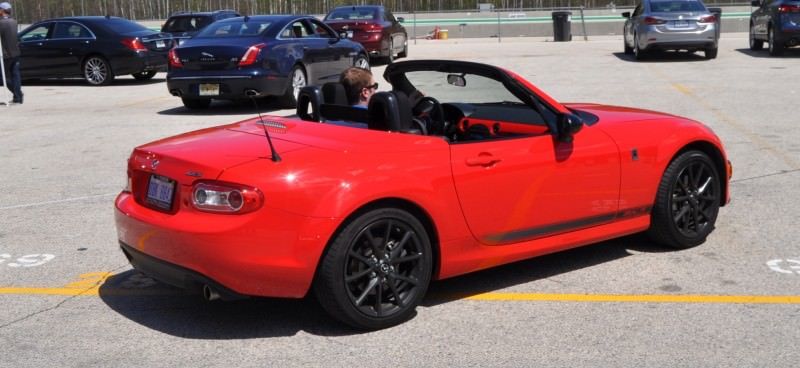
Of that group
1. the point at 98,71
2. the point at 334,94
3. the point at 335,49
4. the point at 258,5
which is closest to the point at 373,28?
the point at 98,71

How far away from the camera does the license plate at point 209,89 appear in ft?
46.4

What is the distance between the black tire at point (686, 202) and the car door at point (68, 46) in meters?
15.9

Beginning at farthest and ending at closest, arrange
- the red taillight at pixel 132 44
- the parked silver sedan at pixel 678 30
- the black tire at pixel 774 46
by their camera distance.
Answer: the black tire at pixel 774 46 → the parked silver sedan at pixel 678 30 → the red taillight at pixel 132 44

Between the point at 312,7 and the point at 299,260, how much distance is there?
43.4 meters

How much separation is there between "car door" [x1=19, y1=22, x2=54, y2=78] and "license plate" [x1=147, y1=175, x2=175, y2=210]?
1641cm

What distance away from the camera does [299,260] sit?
15.1 ft

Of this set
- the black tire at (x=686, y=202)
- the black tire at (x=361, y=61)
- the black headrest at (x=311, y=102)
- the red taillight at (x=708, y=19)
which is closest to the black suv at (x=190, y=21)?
the black tire at (x=361, y=61)

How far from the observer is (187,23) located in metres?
25.1

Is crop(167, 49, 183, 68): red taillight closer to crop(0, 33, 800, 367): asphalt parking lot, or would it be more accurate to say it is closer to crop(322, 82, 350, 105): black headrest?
crop(0, 33, 800, 367): asphalt parking lot

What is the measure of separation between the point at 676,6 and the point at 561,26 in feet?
37.4

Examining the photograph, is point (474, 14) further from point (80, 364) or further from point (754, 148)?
point (80, 364)

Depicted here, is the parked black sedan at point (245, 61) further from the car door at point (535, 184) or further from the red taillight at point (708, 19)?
the red taillight at point (708, 19)

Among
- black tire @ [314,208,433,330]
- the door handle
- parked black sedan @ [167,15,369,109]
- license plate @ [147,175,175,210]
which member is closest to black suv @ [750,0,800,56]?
parked black sedan @ [167,15,369,109]

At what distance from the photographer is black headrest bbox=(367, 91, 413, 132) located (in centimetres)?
527
